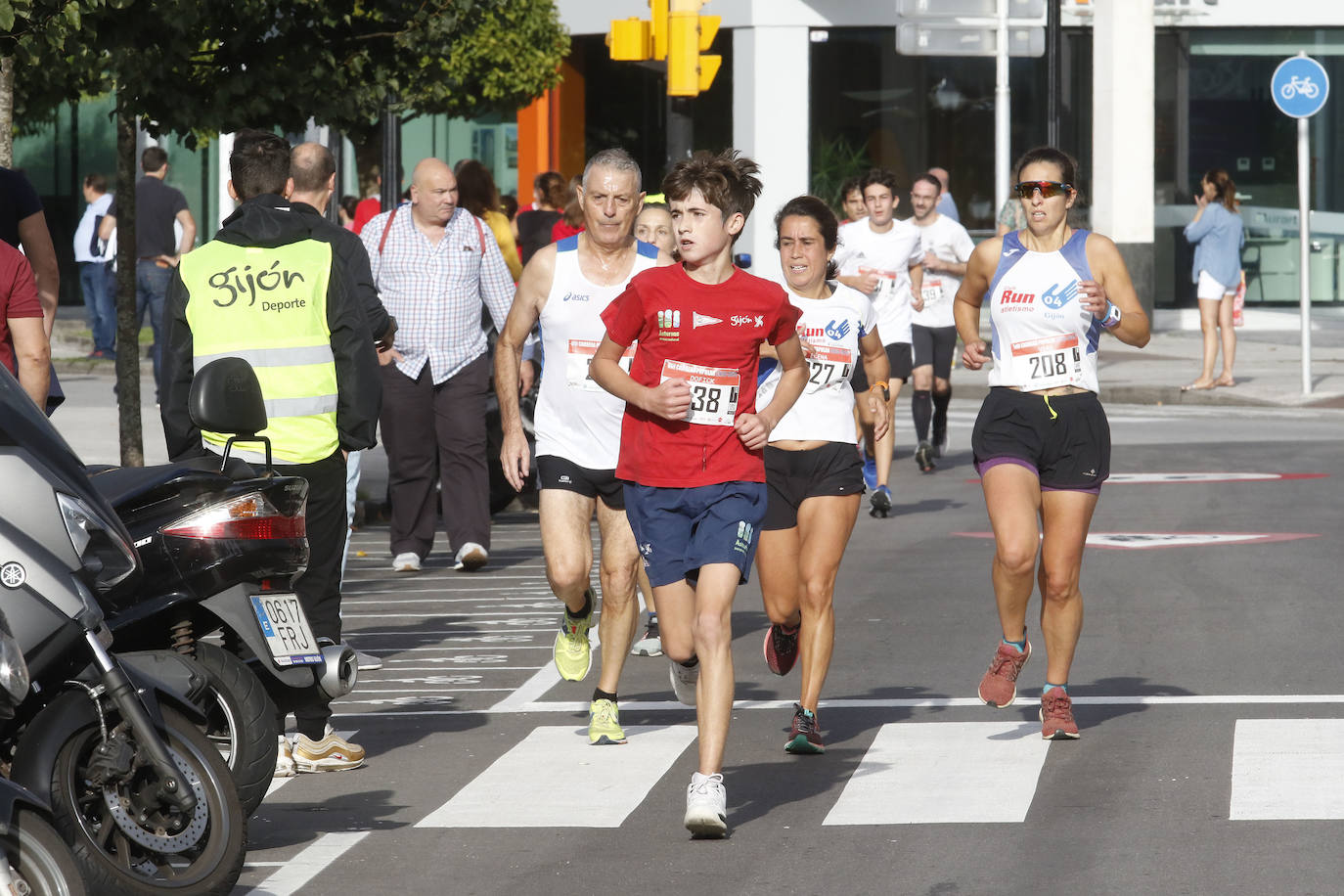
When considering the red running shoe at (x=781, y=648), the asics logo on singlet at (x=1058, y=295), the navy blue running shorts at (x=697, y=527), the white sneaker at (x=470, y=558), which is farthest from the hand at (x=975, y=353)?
the white sneaker at (x=470, y=558)

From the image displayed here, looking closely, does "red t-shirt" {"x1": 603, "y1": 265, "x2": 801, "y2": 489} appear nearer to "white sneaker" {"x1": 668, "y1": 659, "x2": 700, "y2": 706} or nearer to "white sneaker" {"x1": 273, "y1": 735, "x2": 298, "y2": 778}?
"white sneaker" {"x1": 668, "y1": 659, "x2": 700, "y2": 706}

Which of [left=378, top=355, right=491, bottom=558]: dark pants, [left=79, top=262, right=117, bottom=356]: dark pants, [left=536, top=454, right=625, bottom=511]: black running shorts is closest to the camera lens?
[left=536, top=454, right=625, bottom=511]: black running shorts

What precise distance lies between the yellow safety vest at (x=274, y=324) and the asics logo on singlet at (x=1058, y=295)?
8.07 ft

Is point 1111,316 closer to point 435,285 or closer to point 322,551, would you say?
point 322,551

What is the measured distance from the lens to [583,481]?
814cm

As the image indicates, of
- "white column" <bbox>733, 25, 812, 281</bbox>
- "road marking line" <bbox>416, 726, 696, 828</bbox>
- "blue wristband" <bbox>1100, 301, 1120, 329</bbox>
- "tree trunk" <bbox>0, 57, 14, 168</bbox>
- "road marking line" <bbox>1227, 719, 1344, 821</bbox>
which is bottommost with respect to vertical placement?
"road marking line" <bbox>416, 726, 696, 828</bbox>

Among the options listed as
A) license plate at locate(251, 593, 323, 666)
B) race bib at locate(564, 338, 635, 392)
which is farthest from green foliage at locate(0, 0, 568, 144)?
license plate at locate(251, 593, 323, 666)

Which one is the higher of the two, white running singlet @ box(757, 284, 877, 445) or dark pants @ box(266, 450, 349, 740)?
white running singlet @ box(757, 284, 877, 445)

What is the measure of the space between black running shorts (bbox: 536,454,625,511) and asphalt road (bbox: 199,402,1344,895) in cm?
81

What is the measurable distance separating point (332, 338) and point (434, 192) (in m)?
4.44

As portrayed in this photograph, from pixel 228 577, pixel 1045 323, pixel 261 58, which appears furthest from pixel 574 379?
pixel 261 58

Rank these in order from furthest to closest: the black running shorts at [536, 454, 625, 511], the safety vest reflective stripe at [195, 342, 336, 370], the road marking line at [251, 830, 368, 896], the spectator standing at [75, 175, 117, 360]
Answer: the spectator standing at [75, 175, 117, 360] → the black running shorts at [536, 454, 625, 511] → the safety vest reflective stripe at [195, 342, 336, 370] → the road marking line at [251, 830, 368, 896]

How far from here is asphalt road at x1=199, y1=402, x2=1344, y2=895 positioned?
6.02 meters

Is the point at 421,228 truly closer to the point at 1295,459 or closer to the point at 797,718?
the point at 797,718
